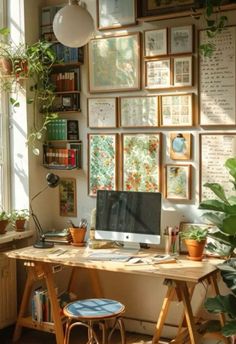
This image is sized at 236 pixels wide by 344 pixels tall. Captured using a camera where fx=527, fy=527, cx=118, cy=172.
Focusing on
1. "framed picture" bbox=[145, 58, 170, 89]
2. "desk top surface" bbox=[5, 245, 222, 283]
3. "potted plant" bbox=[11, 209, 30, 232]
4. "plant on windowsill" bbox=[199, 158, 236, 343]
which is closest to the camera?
"plant on windowsill" bbox=[199, 158, 236, 343]

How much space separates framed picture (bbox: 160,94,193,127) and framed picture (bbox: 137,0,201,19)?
57 cm

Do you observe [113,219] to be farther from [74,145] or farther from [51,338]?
[51,338]

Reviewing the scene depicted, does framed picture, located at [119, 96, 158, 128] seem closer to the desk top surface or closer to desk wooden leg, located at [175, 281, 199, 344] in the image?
the desk top surface

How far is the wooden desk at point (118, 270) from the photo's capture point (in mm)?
3258

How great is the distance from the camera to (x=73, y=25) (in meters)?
3.49

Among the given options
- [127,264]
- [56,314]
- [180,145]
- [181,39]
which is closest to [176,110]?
[180,145]

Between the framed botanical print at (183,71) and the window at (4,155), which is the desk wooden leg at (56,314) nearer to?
the window at (4,155)

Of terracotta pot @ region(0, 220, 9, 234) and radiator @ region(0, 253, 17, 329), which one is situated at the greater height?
terracotta pot @ region(0, 220, 9, 234)

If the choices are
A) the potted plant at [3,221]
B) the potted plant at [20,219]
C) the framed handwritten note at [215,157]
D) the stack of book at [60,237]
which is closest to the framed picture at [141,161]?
the framed handwritten note at [215,157]

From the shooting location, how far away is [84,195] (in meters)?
4.24

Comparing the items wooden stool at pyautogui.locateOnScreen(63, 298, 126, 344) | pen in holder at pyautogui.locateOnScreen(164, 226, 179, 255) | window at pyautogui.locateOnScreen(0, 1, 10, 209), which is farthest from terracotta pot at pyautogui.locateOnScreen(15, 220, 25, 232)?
pen in holder at pyautogui.locateOnScreen(164, 226, 179, 255)

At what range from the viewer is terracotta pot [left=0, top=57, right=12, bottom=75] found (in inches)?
156

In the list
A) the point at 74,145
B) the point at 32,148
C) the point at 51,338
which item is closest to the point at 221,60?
the point at 74,145

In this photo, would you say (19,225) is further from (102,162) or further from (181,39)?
(181,39)
